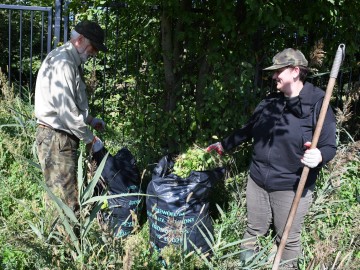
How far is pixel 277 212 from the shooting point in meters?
3.01

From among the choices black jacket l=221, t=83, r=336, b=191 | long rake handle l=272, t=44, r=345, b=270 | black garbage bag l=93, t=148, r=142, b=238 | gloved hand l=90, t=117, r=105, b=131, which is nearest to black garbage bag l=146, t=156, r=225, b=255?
black garbage bag l=93, t=148, r=142, b=238

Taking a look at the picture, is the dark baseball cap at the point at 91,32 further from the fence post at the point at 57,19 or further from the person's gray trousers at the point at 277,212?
the fence post at the point at 57,19

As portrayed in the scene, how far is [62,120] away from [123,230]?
1.00 m

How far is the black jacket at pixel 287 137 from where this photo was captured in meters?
2.79

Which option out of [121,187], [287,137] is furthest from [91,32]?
[287,137]

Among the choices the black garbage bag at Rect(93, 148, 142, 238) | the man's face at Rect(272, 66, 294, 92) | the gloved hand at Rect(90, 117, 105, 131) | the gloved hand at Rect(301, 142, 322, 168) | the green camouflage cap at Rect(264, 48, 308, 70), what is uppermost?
the green camouflage cap at Rect(264, 48, 308, 70)

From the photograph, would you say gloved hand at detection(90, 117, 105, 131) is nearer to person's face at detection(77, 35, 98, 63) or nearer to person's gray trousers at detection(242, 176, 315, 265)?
person's face at detection(77, 35, 98, 63)

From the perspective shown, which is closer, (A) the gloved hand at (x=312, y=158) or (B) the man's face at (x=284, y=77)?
(A) the gloved hand at (x=312, y=158)

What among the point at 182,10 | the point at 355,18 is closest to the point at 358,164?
the point at 355,18

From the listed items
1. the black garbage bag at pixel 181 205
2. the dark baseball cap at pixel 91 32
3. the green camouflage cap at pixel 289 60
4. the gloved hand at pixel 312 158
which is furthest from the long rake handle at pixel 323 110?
the dark baseball cap at pixel 91 32

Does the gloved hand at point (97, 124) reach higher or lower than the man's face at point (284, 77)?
lower

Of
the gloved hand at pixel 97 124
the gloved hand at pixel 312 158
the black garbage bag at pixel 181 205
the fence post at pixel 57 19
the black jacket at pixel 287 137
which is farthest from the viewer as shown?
the fence post at pixel 57 19

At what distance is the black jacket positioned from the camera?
2.79m

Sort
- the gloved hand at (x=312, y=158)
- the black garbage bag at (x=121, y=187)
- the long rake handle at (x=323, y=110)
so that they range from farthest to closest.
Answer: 1. the black garbage bag at (x=121, y=187)
2. the gloved hand at (x=312, y=158)
3. the long rake handle at (x=323, y=110)
